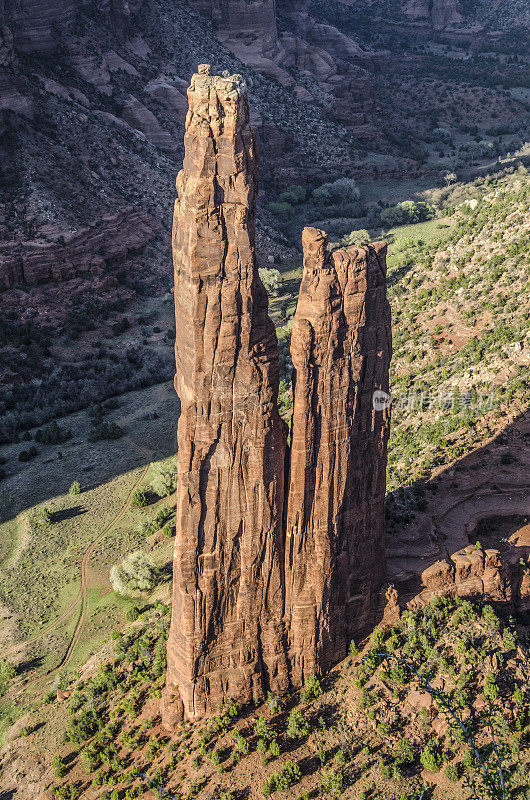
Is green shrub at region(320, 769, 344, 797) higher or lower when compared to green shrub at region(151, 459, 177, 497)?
higher

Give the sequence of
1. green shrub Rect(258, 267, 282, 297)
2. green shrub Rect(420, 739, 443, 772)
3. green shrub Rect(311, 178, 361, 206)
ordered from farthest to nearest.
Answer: green shrub Rect(311, 178, 361, 206), green shrub Rect(258, 267, 282, 297), green shrub Rect(420, 739, 443, 772)

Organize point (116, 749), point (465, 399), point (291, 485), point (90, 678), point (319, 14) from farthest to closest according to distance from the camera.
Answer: point (319, 14) → point (465, 399) → point (90, 678) → point (116, 749) → point (291, 485)

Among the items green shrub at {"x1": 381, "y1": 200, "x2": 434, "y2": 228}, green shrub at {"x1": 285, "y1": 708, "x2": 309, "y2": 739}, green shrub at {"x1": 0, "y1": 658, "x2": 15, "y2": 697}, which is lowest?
green shrub at {"x1": 0, "y1": 658, "x2": 15, "y2": 697}

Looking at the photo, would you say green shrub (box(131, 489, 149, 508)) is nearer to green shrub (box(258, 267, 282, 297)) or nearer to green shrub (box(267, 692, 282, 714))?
green shrub (box(267, 692, 282, 714))

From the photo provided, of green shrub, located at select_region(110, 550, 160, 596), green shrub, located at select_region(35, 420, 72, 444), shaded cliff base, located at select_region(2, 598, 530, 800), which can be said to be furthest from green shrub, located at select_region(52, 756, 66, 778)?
green shrub, located at select_region(35, 420, 72, 444)

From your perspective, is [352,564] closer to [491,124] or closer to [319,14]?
[491,124]

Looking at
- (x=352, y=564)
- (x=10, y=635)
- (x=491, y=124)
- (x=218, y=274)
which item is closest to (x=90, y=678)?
(x=10, y=635)

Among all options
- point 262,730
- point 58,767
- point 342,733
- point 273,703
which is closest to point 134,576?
point 58,767

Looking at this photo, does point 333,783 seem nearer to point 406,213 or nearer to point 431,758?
point 431,758

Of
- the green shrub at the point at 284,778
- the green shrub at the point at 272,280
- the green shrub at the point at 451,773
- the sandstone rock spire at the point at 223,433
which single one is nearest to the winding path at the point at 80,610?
the sandstone rock spire at the point at 223,433
